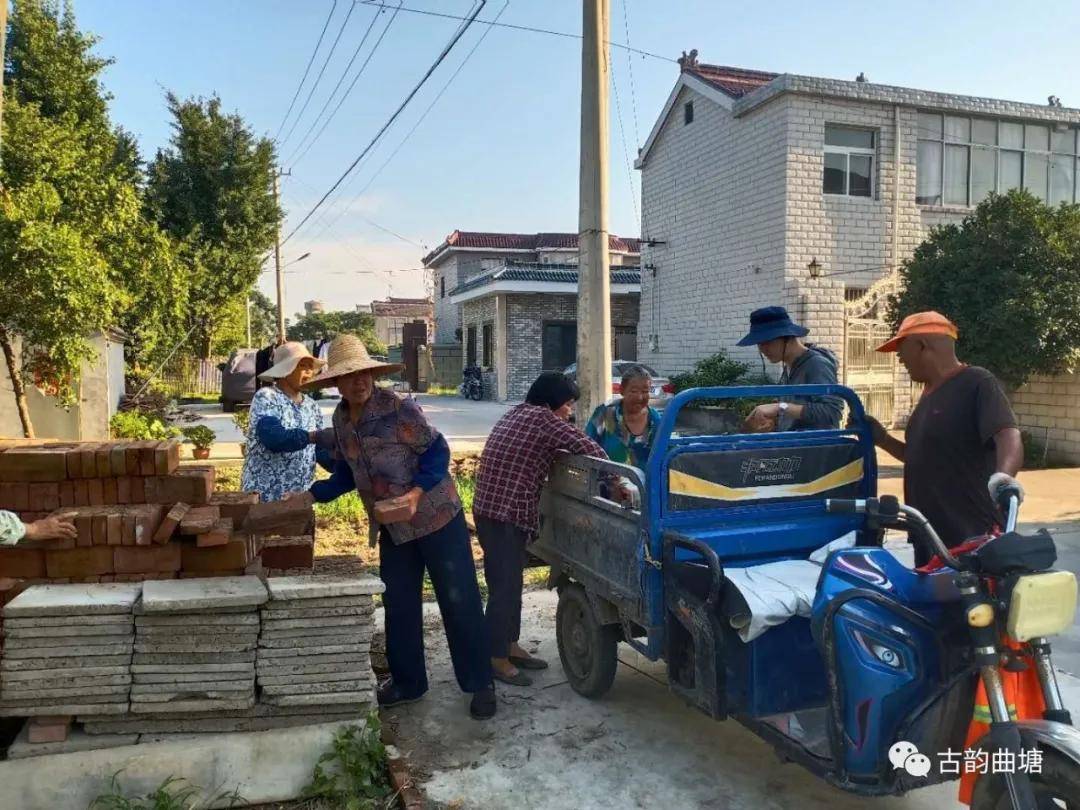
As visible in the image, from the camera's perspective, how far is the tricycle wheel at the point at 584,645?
153 inches

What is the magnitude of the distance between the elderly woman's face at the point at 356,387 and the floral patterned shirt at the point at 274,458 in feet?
2.31

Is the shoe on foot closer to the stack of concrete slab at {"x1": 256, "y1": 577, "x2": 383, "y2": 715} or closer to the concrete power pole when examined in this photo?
the stack of concrete slab at {"x1": 256, "y1": 577, "x2": 383, "y2": 715}

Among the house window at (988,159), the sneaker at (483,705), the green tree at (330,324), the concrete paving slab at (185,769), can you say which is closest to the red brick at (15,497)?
the concrete paving slab at (185,769)

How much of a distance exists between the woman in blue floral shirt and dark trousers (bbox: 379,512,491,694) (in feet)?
3.54

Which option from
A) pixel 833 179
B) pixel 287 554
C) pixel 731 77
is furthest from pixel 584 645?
pixel 731 77

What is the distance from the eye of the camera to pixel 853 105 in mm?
13984

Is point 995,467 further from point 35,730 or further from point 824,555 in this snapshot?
point 35,730

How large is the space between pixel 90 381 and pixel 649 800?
11.1 m

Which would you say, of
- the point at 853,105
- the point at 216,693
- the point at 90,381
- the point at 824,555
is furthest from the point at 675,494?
the point at 853,105

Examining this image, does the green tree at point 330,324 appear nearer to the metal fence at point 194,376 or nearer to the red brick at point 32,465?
the metal fence at point 194,376

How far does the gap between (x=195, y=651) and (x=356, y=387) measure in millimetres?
1283

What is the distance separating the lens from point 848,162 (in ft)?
46.5

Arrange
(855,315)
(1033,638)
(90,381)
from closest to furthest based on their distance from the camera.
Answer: (1033,638), (90,381), (855,315)

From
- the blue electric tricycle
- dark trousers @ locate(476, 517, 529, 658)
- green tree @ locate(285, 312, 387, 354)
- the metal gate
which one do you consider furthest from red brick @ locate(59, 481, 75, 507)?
green tree @ locate(285, 312, 387, 354)
